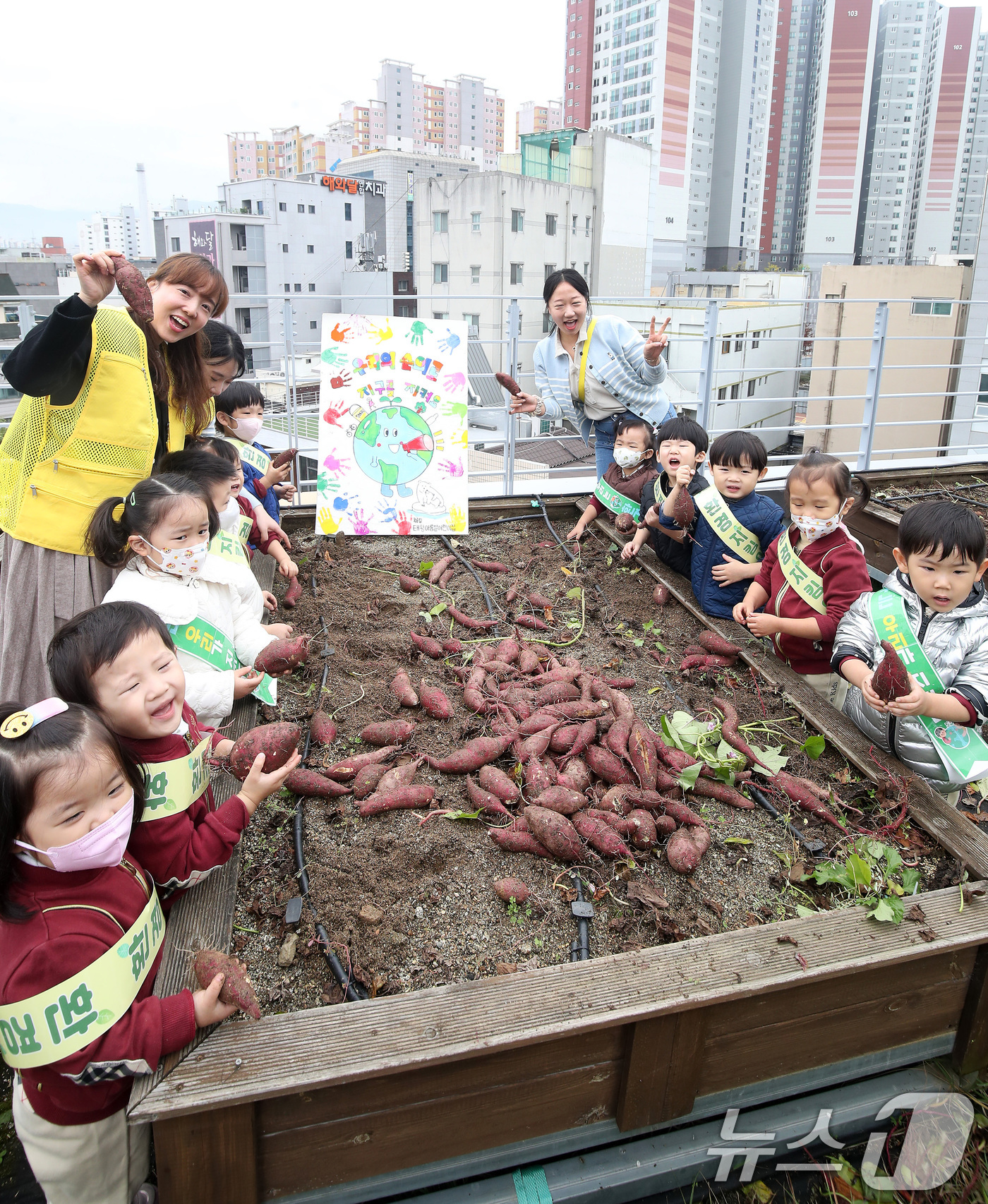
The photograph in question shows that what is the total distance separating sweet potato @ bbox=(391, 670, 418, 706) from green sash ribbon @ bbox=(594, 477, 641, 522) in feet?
4.78

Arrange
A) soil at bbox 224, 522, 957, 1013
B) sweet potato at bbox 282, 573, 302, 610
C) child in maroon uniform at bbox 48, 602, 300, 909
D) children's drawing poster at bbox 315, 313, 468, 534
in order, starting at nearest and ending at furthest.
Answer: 1. child in maroon uniform at bbox 48, 602, 300, 909
2. soil at bbox 224, 522, 957, 1013
3. sweet potato at bbox 282, 573, 302, 610
4. children's drawing poster at bbox 315, 313, 468, 534

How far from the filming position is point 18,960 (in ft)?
3.55

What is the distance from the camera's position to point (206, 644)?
1.90m

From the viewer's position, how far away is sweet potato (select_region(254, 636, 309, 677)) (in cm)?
205

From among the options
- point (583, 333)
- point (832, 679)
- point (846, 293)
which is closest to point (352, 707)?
point (832, 679)

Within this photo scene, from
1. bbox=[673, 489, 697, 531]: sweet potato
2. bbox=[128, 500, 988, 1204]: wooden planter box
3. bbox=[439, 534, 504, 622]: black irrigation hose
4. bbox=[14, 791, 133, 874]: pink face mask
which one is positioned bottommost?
bbox=[128, 500, 988, 1204]: wooden planter box

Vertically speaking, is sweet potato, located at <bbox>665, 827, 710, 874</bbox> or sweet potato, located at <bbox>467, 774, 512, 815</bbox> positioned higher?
sweet potato, located at <bbox>467, 774, 512, 815</bbox>

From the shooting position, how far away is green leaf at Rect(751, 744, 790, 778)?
206 cm

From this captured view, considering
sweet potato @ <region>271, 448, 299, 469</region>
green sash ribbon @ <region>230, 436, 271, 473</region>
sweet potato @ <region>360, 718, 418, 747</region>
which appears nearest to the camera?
sweet potato @ <region>360, 718, 418, 747</region>

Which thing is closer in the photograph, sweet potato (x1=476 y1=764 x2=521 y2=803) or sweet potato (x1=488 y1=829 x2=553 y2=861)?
sweet potato (x1=488 y1=829 x2=553 y2=861)

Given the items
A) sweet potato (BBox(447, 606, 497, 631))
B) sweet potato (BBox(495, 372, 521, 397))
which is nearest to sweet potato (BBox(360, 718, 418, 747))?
sweet potato (BBox(447, 606, 497, 631))

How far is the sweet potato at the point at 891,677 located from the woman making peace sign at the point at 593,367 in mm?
1921

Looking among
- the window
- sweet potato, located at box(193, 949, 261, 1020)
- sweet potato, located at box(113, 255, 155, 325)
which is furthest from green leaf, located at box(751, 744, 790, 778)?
the window

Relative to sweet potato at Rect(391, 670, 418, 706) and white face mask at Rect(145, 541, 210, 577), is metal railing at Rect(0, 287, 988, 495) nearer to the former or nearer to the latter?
sweet potato at Rect(391, 670, 418, 706)
